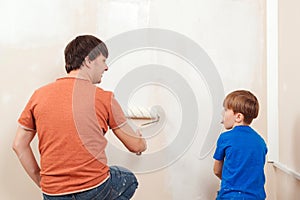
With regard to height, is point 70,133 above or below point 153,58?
below

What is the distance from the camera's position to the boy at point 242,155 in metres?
1.48

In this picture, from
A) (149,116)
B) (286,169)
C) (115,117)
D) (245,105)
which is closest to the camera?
(115,117)

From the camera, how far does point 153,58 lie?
1834 millimetres

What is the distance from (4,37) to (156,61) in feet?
2.25

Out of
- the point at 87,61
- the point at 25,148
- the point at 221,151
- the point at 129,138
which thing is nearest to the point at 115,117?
the point at 129,138

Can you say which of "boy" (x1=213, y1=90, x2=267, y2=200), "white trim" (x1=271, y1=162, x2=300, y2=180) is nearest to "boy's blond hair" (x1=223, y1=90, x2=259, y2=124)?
"boy" (x1=213, y1=90, x2=267, y2=200)

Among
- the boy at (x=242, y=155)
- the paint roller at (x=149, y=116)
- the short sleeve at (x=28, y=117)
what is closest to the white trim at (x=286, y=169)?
the boy at (x=242, y=155)

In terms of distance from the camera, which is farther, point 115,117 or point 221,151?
point 221,151

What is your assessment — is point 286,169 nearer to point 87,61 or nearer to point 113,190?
point 113,190

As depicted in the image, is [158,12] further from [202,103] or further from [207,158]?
[207,158]

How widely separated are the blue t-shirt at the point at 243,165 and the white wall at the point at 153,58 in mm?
342

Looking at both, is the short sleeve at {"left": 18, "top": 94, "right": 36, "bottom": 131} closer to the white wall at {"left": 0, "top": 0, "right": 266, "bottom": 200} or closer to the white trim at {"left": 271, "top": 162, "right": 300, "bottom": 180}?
the white wall at {"left": 0, "top": 0, "right": 266, "bottom": 200}

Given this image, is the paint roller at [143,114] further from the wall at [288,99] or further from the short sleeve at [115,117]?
the wall at [288,99]

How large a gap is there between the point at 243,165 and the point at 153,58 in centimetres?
66
